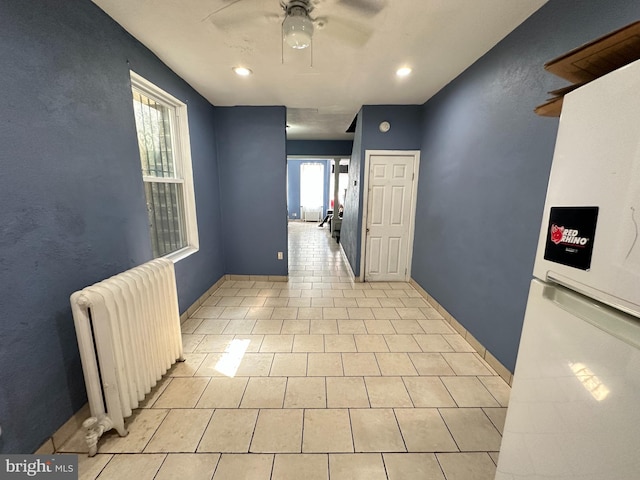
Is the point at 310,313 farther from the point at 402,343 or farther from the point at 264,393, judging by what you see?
the point at 264,393

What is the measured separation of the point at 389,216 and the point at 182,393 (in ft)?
10.6

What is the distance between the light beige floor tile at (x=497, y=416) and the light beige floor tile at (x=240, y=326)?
205 cm

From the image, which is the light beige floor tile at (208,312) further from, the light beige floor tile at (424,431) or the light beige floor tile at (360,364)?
the light beige floor tile at (424,431)

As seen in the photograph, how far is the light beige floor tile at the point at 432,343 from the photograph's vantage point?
90.3 inches

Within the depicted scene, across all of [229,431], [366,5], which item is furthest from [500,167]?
[229,431]

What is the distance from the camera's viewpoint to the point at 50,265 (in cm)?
129

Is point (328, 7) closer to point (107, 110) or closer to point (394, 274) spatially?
point (107, 110)

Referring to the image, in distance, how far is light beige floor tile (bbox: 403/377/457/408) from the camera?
1.71 m

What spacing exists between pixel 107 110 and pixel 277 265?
2.72 metres

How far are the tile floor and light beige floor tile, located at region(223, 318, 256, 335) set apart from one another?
0.01m

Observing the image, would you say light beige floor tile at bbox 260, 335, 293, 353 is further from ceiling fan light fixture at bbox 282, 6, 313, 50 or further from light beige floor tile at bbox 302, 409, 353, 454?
ceiling fan light fixture at bbox 282, 6, 313, 50

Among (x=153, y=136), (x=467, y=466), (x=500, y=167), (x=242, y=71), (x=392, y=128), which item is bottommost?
(x=467, y=466)

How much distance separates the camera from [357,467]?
1305 mm

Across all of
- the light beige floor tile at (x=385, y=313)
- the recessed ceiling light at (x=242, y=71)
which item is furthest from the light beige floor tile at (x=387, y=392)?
the recessed ceiling light at (x=242, y=71)
